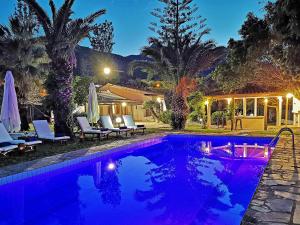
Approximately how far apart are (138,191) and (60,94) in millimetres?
7207

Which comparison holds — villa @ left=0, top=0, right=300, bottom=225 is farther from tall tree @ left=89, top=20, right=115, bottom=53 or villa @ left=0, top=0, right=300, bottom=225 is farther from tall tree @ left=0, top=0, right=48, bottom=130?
tall tree @ left=89, top=20, right=115, bottom=53

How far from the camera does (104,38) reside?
4791 cm

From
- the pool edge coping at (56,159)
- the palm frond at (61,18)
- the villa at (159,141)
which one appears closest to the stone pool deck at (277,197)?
the villa at (159,141)

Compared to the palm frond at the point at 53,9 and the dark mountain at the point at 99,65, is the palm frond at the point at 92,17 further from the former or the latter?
the dark mountain at the point at 99,65

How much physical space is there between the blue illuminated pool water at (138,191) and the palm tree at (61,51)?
11.2ft

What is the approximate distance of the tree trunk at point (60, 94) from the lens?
39.7 ft

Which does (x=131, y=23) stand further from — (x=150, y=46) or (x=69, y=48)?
(x=69, y=48)

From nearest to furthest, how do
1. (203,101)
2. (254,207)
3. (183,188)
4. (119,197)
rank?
(254,207)
(119,197)
(183,188)
(203,101)

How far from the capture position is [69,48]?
1212 cm

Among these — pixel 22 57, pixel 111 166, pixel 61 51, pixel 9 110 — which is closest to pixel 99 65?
pixel 22 57

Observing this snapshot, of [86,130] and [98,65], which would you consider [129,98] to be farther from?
[86,130]

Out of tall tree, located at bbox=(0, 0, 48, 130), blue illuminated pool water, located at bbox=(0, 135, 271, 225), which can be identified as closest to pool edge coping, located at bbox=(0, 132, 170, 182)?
blue illuminated pool water, located at bbox=(0, 135, 271, 225)

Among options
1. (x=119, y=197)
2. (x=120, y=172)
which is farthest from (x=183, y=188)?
(x=120, y=172)

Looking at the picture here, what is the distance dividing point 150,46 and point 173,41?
181 centimetres
